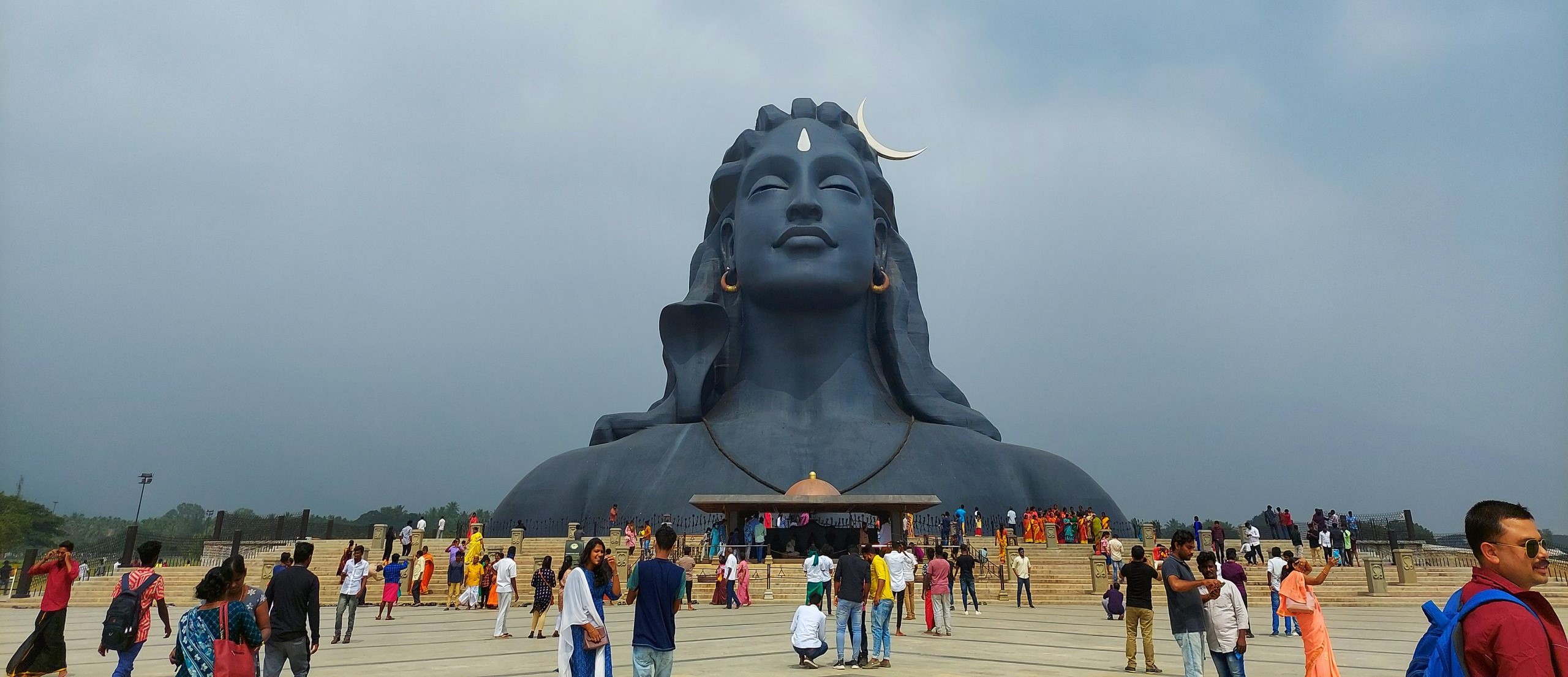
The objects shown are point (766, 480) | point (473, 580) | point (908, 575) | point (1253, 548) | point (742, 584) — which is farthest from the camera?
point (766, 480)

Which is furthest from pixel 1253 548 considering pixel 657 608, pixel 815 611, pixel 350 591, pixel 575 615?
pixel 575 615

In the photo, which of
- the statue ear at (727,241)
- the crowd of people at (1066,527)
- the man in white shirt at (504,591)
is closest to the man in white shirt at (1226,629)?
the man in white shirt at (504,591)

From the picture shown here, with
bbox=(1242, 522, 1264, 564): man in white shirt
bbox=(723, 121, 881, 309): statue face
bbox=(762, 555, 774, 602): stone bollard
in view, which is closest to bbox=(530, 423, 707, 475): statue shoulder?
bbox=(723, 121, 881, 309): statue face

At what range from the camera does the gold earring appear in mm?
28578

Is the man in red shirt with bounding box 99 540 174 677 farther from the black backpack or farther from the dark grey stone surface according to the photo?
the dark grey stone surface

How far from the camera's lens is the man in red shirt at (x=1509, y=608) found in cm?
220

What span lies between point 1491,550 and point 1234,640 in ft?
12.4

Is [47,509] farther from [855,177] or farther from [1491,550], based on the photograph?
[1491,550]

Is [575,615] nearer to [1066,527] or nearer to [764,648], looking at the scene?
[764,648]

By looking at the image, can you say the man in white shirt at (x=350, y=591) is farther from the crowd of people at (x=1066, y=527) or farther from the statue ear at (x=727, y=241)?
the statue ear at (x=727, y=241)

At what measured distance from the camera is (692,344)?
28.0 m

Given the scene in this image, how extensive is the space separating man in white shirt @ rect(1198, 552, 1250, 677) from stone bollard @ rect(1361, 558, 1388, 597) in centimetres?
1210

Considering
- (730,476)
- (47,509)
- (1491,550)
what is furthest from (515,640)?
(47,509)

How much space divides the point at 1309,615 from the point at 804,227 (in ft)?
68.8
